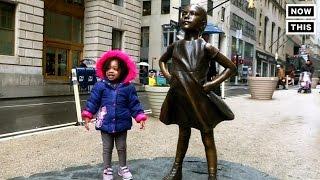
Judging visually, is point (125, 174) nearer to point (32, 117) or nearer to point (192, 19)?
point (192, 19)

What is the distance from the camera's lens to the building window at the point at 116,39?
110ft

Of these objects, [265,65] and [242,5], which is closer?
[242,5]

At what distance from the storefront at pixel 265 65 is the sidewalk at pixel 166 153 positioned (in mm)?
58338

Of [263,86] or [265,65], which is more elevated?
[265,65]

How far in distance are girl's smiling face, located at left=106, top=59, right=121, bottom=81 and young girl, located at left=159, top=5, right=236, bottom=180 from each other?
492mm

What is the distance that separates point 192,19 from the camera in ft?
14.1

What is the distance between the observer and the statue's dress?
4.22 m

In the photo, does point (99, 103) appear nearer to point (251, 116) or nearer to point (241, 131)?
point (241, 131)

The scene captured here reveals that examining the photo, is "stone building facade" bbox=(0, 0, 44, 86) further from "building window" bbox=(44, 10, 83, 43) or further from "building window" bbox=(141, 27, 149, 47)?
"building window" bbox=(141, 27, 149, 47)

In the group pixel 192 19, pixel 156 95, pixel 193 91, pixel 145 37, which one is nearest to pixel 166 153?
pixel 193 91

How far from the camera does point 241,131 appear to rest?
342 inches

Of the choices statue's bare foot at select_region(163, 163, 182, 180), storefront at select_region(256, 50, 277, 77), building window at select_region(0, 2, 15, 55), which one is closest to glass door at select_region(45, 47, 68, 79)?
building window at select_region(0, 2, 15, 55)

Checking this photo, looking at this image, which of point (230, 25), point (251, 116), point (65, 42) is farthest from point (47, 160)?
point (230, 25)

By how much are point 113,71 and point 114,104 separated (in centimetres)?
32
